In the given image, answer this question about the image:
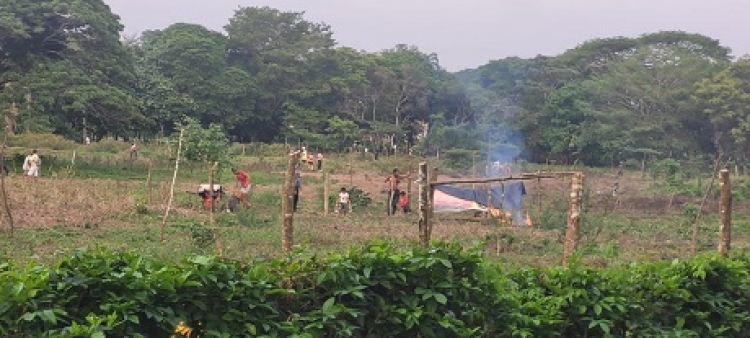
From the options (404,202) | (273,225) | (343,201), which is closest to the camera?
(273,225)

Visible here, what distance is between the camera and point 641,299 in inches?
204

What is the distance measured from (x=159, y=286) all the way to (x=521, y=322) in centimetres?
213

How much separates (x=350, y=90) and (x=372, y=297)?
134 ft

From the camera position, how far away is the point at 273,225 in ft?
50.2

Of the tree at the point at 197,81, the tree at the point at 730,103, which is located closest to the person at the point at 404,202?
the tree at the point at 730,103

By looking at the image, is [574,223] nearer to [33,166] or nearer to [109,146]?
[33,166]

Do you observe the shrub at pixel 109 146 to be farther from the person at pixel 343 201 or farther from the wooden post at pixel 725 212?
the wooden post at pixel 725 212

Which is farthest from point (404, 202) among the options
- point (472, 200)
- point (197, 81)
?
point (197, 81)

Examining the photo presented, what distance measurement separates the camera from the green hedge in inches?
135

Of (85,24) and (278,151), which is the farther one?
(278,151)

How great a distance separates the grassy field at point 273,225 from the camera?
11820 mm

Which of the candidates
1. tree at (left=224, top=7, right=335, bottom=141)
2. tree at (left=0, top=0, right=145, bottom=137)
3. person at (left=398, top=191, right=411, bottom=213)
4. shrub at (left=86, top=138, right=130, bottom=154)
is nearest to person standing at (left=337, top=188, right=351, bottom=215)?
person at (left=398, top=191, right=411, bottom=213)

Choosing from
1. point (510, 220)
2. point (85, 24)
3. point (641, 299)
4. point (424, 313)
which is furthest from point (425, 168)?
point (85, 24)

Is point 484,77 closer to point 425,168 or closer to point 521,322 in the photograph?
point 425,168
